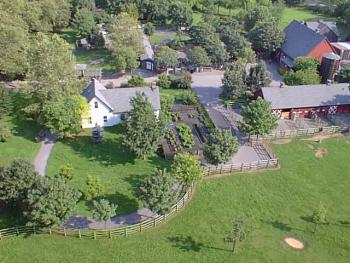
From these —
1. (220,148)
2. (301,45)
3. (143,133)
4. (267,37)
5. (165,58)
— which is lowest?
(220,148)

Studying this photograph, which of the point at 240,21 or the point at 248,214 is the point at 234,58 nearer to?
the point at 240,21

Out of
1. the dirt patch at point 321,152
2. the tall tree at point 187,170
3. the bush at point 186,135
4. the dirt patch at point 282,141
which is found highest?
the tall tree at point 187,170

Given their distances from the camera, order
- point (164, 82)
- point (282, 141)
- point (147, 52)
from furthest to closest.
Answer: point (147, 52) < point (164, 82) < point (282, 141)

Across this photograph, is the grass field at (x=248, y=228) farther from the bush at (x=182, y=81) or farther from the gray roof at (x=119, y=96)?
the bush at (x=182, y=81)

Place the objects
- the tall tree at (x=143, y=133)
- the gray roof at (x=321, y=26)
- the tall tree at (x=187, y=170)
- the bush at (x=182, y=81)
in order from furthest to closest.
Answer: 1. the gray roof at (x=321, y=26)
2. the bush at (x=182, y=81)
3. the tall tree at (x=143, y=133)
4. the tall tree at (x=187, y=170)

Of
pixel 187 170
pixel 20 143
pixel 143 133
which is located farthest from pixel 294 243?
pixel 20 143

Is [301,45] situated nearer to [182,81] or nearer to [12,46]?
[182,81]

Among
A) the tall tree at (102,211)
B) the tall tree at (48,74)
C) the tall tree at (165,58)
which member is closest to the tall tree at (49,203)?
the tall tree at (102,211)

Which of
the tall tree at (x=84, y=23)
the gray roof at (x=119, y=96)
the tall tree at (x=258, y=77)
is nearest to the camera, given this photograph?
the gray roof at (x=119, y=96)
